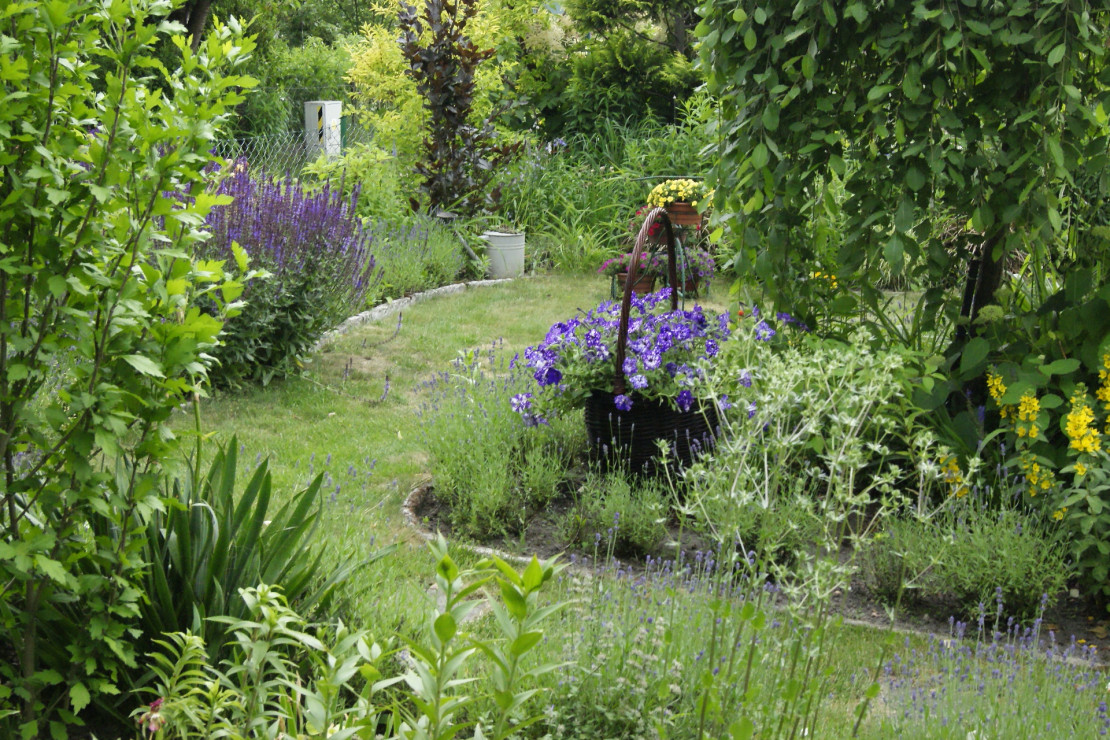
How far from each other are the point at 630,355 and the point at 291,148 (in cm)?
889

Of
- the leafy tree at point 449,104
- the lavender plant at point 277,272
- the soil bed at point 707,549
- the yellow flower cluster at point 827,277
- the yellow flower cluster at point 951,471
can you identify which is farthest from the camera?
the leafy tree at point 449,104

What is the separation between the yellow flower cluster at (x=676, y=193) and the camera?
7586 millimetres

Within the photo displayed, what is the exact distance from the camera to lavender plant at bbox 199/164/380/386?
500 centimetres

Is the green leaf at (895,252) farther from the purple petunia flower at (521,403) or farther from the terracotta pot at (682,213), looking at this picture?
the terracotta pot at (682,213)

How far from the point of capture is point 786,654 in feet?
6.55

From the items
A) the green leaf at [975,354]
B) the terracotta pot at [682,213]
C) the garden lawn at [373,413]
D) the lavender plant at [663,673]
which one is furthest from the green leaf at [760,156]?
the terracotta pot at [682,213]

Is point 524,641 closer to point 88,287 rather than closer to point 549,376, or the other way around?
point 88,287

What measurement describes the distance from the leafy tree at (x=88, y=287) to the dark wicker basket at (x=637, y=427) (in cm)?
196

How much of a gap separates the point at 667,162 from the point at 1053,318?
683 centimetres

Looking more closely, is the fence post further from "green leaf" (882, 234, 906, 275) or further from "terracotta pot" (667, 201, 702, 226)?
"green leaf" (882, 234, 906, 275)

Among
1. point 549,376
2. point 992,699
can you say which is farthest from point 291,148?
point 992,699

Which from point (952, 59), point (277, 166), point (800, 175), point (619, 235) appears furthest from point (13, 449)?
point (277, 166)

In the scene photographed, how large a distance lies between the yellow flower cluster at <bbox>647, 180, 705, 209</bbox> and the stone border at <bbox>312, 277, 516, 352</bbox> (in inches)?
56.5

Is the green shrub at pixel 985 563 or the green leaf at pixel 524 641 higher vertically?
the green leaf at pixel 524 641
